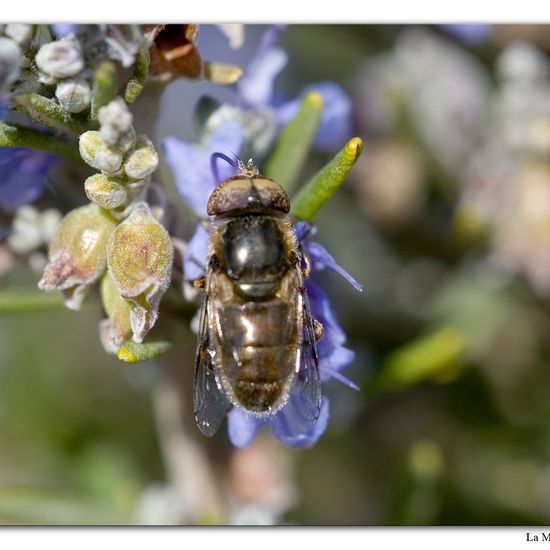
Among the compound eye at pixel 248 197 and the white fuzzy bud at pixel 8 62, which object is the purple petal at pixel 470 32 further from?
the white fuzzy bud at pixel 8 62

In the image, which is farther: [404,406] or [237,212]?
[404,406]

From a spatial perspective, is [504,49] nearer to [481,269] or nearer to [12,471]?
[481,269]

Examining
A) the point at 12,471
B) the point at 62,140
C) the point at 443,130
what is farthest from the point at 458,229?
the point at 12,471

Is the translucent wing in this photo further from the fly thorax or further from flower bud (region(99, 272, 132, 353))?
flower bud (region(99, 272, 132, 353))

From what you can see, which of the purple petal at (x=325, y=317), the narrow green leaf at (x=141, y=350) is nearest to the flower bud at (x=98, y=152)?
the narrow green leaf at (x=141, y=350)

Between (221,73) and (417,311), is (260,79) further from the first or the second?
(417,311)

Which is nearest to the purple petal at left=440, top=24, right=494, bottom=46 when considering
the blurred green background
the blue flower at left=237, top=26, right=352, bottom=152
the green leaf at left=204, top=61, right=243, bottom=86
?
the blurred green background

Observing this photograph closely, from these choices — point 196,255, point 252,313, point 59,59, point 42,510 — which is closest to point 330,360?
point 252,313

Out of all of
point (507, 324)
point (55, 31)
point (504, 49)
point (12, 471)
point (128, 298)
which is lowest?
point (12, 471)
